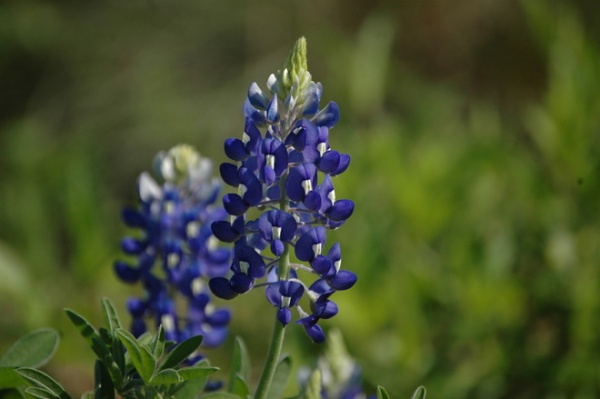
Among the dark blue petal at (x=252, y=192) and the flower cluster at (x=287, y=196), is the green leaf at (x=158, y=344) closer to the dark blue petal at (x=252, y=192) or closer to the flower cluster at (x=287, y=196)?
the flower cluster at (x=287, y=196)

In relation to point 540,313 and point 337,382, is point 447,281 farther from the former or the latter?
point 337,382

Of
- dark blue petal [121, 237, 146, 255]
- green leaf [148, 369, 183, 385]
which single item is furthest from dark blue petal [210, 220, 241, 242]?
dark blue petal [121, 237, 146, 255]

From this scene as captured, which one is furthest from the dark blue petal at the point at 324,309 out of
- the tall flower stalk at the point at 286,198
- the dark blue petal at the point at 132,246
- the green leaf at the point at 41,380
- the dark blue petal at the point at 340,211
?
the dark blue petal at the point at 132,246

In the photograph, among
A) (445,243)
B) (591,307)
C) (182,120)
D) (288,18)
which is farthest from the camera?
(288,18)

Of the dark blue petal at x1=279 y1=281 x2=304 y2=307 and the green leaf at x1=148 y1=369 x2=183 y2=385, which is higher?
the dark blue petal at x1=279 y1=281 x2=304 y2=307

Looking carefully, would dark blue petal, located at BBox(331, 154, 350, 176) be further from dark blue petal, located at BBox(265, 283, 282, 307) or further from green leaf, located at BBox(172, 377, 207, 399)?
green leaf, located at BBox(172, 377, 207, 399)

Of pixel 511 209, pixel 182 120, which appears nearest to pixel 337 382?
pixel 511 209
